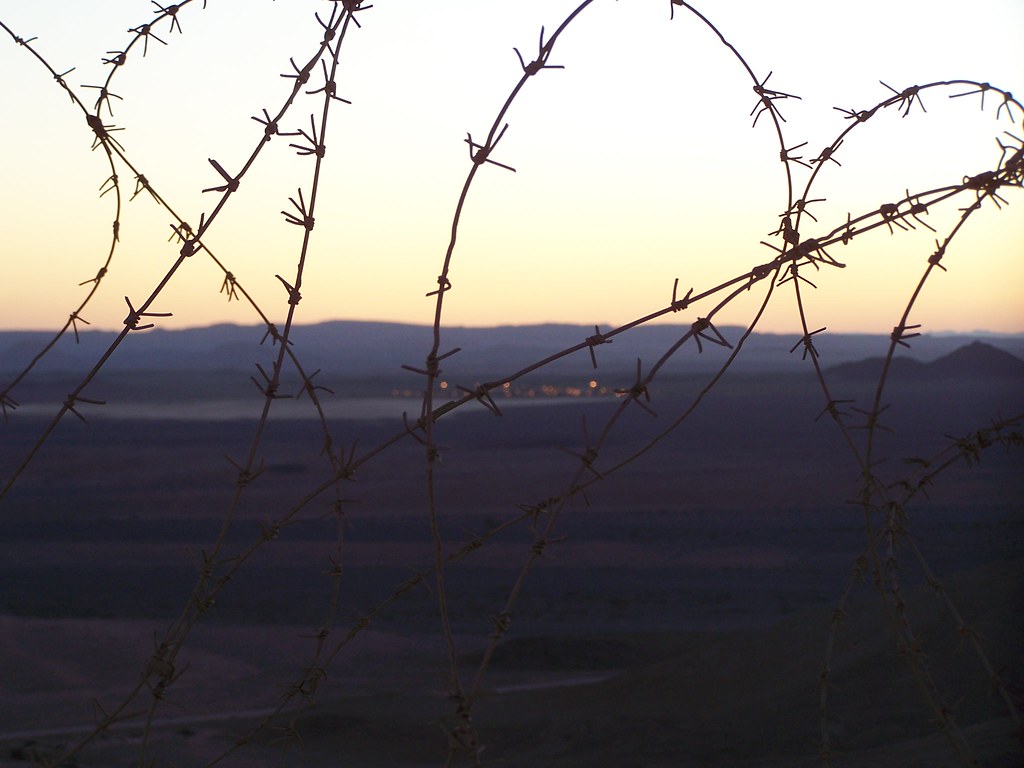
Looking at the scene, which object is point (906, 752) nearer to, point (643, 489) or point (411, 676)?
point (411, 676)

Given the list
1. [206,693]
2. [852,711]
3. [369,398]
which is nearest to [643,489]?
[206,693]

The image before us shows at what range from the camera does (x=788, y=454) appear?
28.0m

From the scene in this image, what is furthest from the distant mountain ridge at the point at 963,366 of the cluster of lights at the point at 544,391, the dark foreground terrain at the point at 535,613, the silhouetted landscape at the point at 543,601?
the dark foreground terrain at the point at 535,613

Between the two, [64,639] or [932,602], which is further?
[64,639]

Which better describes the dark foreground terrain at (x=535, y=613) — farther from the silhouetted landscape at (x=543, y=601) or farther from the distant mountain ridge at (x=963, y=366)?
the distant mountain ridge at (x=963, y=366)

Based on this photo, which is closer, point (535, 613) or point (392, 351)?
point (535, 613)

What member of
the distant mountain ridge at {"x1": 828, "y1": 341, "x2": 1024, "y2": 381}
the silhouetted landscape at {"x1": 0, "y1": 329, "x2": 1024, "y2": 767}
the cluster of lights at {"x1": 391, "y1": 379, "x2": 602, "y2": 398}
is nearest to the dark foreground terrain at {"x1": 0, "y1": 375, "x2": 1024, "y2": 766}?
the silhouetted landscape at {"x1": 0, "y1": 329, "x2": 1024, "y2": 767}

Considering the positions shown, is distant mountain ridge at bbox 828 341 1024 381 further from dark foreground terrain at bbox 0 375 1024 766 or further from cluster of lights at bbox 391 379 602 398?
dark foreground terrain at bbox 0 375 1024 766

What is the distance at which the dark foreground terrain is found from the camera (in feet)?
19.3

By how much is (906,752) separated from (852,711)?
3.60 feet

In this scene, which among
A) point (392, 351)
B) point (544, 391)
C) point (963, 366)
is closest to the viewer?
point (963, 366)

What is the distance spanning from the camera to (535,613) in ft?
36.2

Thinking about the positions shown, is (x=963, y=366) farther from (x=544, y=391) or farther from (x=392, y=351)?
(x=392, y=351)

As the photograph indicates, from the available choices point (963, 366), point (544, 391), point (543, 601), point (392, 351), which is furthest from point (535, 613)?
point (392, 351)
